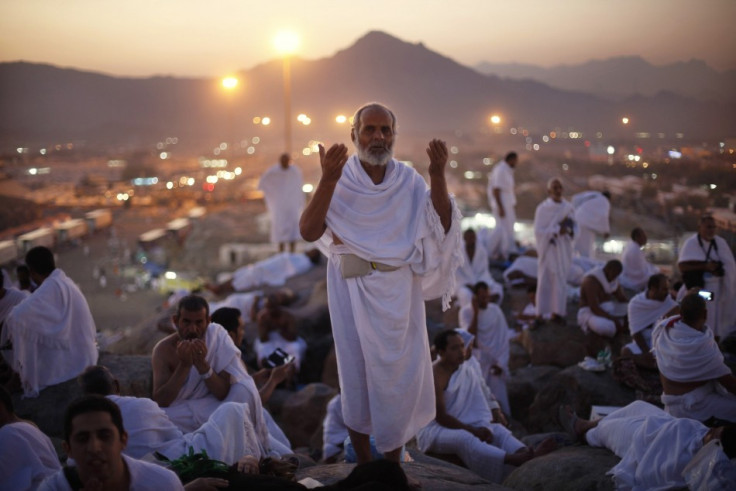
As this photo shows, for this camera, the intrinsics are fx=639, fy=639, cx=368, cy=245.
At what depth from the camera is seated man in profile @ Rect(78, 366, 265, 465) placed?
3.55 m

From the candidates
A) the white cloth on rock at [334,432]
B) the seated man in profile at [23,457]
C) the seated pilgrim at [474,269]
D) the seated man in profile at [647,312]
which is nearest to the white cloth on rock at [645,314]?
the seated man in profile at [647,312]

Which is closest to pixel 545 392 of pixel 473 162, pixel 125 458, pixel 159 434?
pixel 159 434

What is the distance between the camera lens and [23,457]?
2988 millimetres

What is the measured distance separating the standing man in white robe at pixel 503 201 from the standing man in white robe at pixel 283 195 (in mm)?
3672

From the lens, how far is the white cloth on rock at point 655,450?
3.54 meters

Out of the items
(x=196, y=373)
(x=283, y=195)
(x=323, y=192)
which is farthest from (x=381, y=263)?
(x=283, y=195)

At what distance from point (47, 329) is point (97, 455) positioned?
353cm

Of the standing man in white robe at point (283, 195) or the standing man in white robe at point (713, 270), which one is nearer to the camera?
the standing man in white robe at point (713, 270)

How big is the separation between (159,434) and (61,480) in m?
1.15

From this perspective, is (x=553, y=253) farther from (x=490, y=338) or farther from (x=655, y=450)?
(x=655, y=450)

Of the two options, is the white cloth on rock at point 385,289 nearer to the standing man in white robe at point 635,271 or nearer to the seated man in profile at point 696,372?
the seated man in profile at point 696,372

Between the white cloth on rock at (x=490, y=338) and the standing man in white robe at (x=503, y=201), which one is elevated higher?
the standing man in white robe at (x=503, y=201)

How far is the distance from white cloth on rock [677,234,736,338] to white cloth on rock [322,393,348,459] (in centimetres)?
410

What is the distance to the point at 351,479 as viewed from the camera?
271 centimetres
